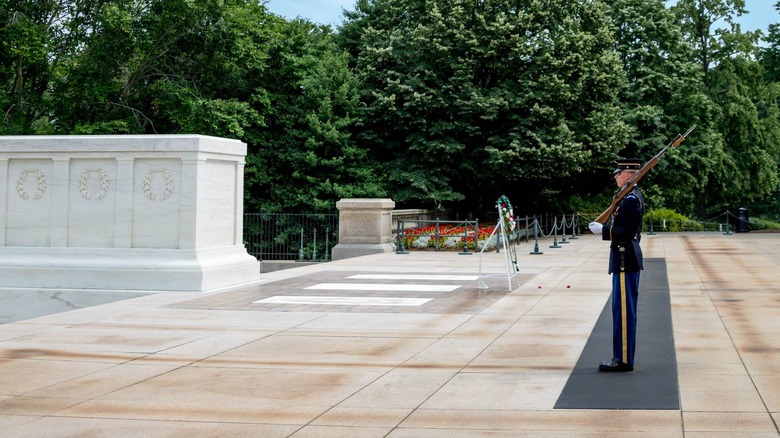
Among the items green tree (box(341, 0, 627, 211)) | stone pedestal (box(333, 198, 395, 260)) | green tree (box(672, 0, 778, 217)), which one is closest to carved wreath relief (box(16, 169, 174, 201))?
stone pedestal (box(333, 198, 395, 260))

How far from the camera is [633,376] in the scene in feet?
23.9

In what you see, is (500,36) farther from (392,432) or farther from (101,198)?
(392,432)

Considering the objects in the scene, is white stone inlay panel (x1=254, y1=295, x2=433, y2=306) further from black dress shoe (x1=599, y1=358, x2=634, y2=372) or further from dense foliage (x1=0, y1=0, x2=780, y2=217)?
dense foliage (x1=0, y1=0, x2=780, y2=217)

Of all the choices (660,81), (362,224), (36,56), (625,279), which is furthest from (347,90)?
(625,279)

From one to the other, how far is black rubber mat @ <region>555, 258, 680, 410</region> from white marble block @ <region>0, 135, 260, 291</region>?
6842mm

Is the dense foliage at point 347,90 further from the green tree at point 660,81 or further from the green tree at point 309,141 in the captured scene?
the green tree at point 660,81

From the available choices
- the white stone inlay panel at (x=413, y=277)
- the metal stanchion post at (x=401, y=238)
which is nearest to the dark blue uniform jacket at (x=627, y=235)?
the white stone inlay panel at (x=413, y=277)

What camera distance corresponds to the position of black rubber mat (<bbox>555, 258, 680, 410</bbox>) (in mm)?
6344

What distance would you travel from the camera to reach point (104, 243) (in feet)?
48.3

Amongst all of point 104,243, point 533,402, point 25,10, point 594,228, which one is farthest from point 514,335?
point 25,10

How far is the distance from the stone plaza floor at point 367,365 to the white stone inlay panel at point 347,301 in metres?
0.03

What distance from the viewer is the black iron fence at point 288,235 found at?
32344mm

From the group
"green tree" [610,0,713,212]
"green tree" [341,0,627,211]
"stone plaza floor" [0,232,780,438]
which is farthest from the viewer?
"green tree" [610,0,713,212]

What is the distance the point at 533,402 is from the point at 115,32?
93.0ft
